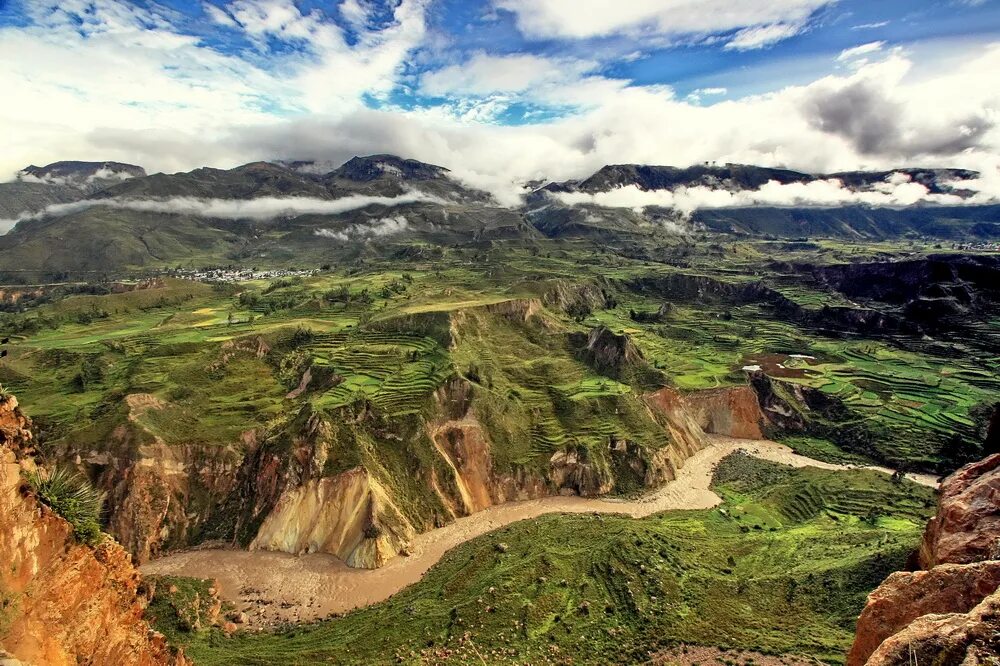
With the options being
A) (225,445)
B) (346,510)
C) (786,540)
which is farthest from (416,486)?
(786,540)

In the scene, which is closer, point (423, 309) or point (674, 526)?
point (674, 526)

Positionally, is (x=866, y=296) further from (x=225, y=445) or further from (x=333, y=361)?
(x=225, y=445)

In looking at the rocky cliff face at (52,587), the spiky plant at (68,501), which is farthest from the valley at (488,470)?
the rocky cliff face at (52,587)

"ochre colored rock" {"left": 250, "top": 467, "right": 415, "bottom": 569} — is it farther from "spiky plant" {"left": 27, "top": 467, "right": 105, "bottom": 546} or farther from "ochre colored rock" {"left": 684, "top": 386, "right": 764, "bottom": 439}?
"ochre colored rock" {"left": 684, "top": 386, "right": 764, "bottom": 439}

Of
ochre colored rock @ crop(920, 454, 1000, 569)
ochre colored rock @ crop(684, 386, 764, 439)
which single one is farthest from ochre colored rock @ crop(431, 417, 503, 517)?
ochre colored rock @ crop(920, 454, 1000, 569)

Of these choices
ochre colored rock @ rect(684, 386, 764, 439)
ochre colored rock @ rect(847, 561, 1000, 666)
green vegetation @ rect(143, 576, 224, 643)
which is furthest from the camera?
ochre colored rock @ rect(684, 386, 764, 439)

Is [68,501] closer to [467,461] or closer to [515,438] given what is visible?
[467,461]

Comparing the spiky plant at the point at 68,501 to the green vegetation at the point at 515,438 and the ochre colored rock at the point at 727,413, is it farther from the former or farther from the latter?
the ochre colored rock at the point at 727,413
